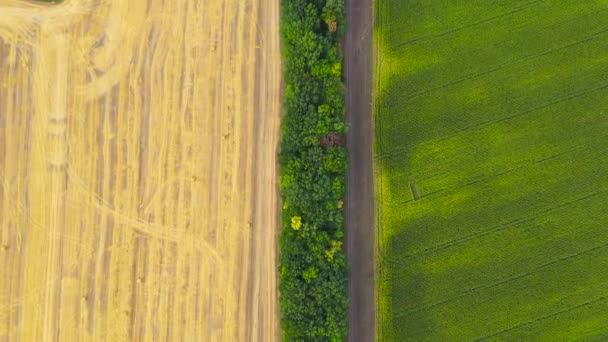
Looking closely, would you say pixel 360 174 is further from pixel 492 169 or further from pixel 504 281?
pixel 504 281

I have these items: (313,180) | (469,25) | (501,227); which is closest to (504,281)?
(501,227)

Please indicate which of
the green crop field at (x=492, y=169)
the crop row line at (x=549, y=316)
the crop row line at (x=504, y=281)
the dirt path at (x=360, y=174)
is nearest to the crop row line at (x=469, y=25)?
the green crop field at (x=492, y=169)

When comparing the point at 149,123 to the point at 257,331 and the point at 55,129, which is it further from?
the point at 257,331

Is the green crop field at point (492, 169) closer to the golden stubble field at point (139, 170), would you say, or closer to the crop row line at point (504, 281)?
the crop row line at point (504, 281)

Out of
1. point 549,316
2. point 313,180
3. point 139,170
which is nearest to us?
point 313,180

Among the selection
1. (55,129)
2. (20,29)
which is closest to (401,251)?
(55,129)

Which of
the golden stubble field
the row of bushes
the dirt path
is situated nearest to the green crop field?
the dirt path
